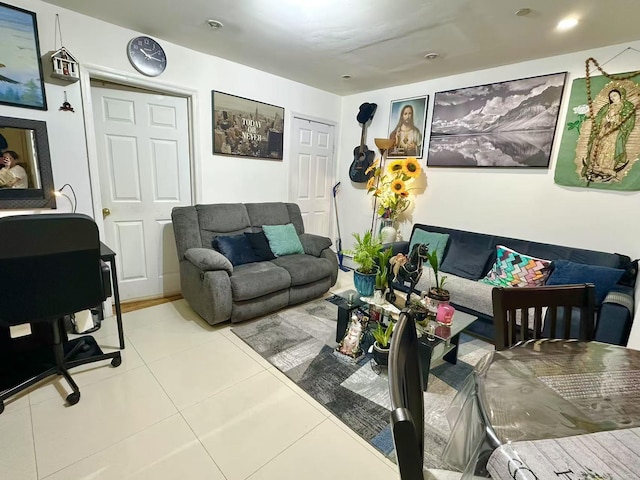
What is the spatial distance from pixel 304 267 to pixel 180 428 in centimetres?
170

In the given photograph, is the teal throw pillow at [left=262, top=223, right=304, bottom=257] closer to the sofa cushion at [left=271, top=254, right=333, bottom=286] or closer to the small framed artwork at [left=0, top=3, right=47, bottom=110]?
the sofa cushion at [left=271, top=254, right=333, bottom=286]

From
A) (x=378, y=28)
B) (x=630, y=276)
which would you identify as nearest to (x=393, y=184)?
(x=378, y=28)

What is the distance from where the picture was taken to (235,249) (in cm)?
295

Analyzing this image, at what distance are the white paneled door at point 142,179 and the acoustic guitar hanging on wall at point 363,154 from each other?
2.21 meters

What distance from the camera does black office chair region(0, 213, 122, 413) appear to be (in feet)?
4.77

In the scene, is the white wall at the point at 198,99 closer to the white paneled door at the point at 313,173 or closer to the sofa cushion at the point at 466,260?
the white paneled door at the point at 313,173

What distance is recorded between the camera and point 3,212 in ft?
7.00

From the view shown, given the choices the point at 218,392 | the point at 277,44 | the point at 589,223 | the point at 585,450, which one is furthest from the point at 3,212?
the point at 589,223

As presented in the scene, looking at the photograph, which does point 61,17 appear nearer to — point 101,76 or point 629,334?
point 101,76

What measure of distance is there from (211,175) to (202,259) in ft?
3.91

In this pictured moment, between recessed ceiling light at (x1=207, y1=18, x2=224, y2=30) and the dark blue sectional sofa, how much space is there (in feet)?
8.69

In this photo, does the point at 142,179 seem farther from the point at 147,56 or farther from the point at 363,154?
the point at 363,154

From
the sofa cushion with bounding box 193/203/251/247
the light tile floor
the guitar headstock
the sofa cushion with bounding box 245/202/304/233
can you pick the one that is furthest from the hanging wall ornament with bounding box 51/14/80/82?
the guitar headstock

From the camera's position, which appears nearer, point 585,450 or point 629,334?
point 585,450
